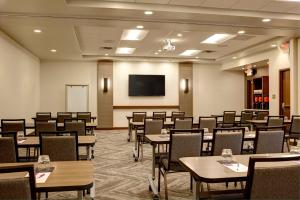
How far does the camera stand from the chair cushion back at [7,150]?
2977 mm

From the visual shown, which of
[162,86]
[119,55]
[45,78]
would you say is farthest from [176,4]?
[45,78]

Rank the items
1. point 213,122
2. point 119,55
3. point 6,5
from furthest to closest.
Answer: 1. point 119,55
2. point 213,122
3. point 6,5

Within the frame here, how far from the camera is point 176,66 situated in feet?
40.9

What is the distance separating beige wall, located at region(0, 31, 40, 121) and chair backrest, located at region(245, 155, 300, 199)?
639cm

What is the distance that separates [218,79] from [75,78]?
6368 mm

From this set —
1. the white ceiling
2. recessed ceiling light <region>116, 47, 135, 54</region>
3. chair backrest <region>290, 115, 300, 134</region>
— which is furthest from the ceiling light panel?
chair backrest <region>290, 115, 300, 134</region>

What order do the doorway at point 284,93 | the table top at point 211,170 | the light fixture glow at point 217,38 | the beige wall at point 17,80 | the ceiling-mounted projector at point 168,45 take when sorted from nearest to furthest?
1. the table top at point 211,170
2. the beige wall at point 17,80
3. the light fixture glow at point 217,38
4. the ceiling-mounted projector at point 168,45
5. the doorway at point 284,93

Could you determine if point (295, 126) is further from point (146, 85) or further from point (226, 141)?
point (146, 85)

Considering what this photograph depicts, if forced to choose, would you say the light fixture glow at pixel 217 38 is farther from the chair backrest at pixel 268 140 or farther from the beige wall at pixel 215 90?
the chair backrest at pixel 268 140

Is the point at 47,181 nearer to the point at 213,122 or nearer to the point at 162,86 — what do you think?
the point at 213,122

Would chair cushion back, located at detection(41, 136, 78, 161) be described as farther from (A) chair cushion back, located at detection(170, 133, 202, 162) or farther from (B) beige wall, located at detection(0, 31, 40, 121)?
(B) beige wall, located at detection(0, 31, 40, 121)

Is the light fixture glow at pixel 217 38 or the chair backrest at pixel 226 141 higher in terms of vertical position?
the light fixture glow at pixel 217 38

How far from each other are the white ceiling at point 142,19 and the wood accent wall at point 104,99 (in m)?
3.32

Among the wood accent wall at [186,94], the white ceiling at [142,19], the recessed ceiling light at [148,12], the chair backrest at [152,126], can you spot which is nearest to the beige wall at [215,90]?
the wood accent wall at [186,94]
